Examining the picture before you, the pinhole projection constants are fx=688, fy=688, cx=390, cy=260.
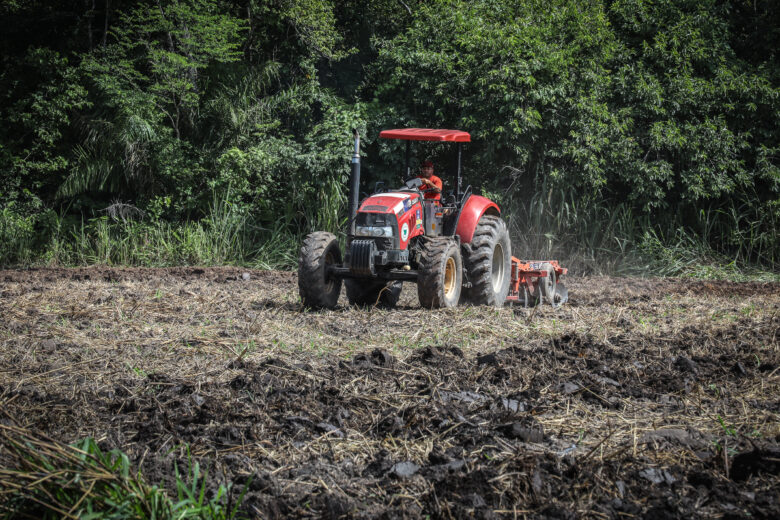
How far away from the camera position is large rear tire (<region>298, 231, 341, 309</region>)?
704cm

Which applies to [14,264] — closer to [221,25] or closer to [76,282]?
[76,282]

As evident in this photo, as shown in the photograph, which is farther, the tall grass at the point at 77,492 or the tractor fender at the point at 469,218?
the tractor fender at the point at 469,218

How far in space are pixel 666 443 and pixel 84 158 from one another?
47.5 ft

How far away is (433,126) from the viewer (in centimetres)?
1395

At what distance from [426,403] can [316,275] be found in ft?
11.6

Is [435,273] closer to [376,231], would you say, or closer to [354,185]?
[376,231]

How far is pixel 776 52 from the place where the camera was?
14.3 metres

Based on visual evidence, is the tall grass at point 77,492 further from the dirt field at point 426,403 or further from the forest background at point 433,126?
the forest background at point 433,126

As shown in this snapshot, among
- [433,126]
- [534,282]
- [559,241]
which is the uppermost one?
[433,126]

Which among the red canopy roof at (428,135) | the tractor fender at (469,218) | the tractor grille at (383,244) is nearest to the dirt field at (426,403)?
the tractor grille at (383,244)

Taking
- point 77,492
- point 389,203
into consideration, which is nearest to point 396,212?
point 389,203

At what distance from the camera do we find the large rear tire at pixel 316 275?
7.04 m

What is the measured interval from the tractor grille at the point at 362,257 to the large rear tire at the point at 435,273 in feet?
1.65

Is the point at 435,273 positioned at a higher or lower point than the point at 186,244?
lower
